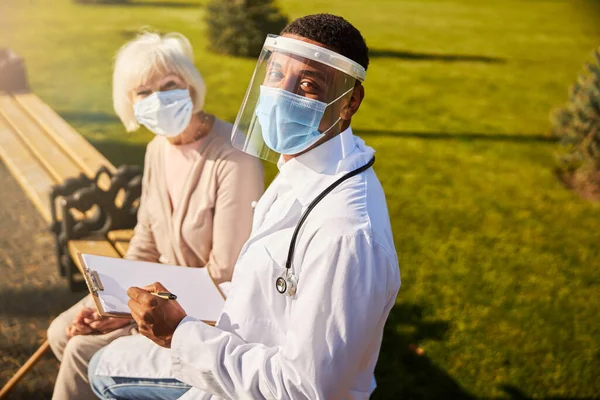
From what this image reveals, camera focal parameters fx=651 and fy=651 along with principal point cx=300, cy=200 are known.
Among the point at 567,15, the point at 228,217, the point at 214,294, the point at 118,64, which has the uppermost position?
the point at 118,64

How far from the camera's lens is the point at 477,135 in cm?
902

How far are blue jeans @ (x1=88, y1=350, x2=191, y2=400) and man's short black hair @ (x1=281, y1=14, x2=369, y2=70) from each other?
1421mm

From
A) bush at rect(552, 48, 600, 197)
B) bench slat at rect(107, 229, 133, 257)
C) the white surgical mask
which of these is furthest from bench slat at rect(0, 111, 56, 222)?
bush at rect(552, 48, 600, 197)

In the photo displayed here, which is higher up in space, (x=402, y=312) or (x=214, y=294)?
(x=214, y=294)

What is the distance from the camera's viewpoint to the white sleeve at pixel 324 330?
6.38 feet

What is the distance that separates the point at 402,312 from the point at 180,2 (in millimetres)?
13057

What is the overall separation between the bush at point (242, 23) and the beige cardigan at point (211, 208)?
8331 millimetres

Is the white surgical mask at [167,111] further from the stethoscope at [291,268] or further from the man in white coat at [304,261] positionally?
the stethoscope at [291,268]

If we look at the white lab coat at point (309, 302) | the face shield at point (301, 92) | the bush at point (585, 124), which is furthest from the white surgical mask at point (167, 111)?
the bush at point (585, 124)

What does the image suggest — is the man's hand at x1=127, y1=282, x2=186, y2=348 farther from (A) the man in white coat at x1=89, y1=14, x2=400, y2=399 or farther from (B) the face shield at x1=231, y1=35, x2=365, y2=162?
(B) the face shield at x1=231, y1=35, x2=365, y2=162

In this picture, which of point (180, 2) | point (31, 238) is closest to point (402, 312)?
point (31, 238)

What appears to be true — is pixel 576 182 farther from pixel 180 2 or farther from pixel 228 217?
pixel 180 2

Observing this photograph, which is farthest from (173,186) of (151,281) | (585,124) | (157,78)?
(585,124)

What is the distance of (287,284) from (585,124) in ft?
20.4
